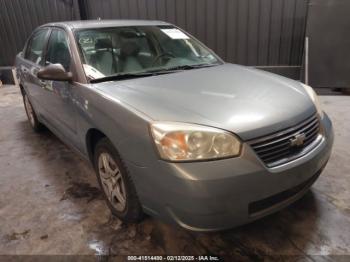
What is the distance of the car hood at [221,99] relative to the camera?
1385 millimetres

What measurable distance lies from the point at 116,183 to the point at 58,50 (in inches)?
51.1

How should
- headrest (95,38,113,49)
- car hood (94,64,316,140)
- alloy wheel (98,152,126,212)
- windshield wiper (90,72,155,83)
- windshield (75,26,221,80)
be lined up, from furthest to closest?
headrest (95,38,113,49)
windshield (75,26,221,80)
windshield wiper (90,72,155,83)
alloy wheel (98,152,126,212)
car hood (94,64,316,140)

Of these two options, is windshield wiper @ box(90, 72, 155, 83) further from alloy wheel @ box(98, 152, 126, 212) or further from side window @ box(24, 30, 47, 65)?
side window @ box(24, 30, 47, 65)

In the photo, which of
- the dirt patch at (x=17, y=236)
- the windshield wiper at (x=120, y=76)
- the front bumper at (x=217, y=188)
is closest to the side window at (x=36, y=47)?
the windshield wiper at (x=120, y=76)

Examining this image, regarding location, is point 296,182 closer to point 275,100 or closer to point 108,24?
point 275,100

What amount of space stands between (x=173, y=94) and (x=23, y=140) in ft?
7.94

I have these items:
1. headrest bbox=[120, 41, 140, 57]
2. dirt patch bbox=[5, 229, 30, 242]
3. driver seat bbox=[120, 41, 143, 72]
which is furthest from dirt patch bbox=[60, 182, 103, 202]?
headrest bbox=[120, 41, 140, 57]

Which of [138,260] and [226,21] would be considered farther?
[226,21]

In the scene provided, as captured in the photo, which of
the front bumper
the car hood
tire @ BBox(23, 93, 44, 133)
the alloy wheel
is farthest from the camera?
tire @ BBox(23, 93, 44, 133)

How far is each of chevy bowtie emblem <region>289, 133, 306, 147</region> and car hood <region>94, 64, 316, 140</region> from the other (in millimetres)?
70

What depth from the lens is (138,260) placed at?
1.57m

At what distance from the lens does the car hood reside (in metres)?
1.38

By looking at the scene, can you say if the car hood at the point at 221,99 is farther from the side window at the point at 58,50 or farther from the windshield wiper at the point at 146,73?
the side window at the point at 58,50

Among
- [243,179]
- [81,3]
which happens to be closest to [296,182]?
[243,179]
